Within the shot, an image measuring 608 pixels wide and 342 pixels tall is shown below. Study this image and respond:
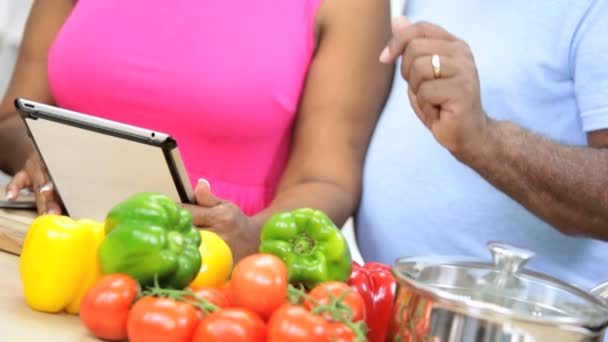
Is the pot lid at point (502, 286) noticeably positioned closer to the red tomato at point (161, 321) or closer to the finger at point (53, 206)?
the red tomato at point (161, 321)

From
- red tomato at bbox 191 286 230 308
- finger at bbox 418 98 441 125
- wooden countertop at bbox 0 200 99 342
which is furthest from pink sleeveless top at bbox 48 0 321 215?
red tomato at bbox 191 286 230 308

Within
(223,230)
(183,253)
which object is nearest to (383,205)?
(223,230)

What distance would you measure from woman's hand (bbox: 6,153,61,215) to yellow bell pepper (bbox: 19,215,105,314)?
45 cm

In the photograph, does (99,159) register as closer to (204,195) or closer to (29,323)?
(204,195)

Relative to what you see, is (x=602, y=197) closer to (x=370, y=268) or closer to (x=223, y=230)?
(x=370, y=268)

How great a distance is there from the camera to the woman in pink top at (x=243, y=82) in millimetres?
1630

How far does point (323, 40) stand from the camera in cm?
168

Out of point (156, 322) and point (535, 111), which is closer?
point (156, 322)

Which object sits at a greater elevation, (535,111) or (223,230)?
(535,111)

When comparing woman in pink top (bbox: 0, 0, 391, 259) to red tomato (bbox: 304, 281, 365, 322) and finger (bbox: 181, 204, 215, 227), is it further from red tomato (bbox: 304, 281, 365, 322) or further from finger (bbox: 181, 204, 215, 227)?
red tomato (bbox: 304, 281, 365, 322)

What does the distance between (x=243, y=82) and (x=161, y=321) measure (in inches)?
34.0

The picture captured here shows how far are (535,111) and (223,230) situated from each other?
559mm

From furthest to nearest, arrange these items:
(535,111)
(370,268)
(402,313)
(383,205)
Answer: (383,205) < (535,111) < (370,268) < (402,313)

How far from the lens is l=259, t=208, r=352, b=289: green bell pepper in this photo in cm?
96
